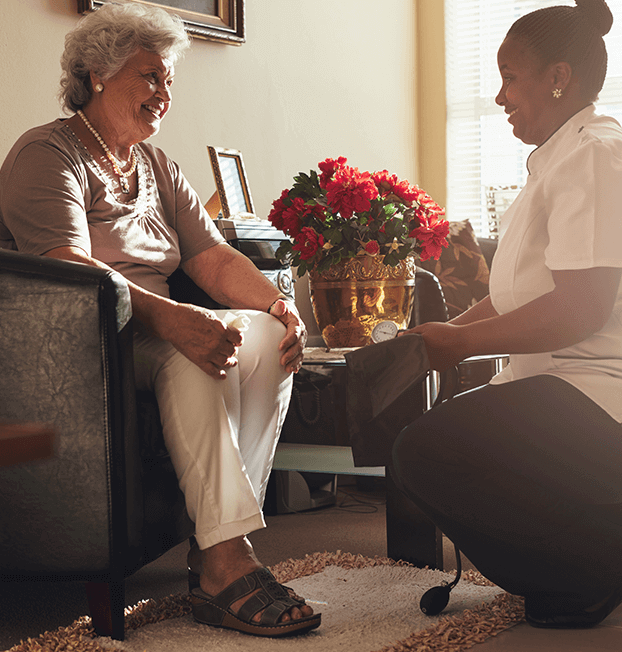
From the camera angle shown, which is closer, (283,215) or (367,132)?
(283,215)

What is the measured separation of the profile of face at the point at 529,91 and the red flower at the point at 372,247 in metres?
0.69

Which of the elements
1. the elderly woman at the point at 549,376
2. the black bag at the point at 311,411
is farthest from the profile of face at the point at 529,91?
the black bag at the point at 311,411

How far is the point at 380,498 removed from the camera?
2.75 metres

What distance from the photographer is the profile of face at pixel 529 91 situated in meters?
1.40

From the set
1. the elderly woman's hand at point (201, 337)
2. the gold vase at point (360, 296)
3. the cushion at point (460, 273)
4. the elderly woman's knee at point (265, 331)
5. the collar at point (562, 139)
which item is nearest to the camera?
the collar at point (562, 139)

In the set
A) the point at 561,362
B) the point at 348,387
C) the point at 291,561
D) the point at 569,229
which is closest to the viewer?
the point at 569,229

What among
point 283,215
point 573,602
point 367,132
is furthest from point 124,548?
point 367,132

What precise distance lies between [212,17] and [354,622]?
2269 millimetres

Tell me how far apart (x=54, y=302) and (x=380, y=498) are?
1.70 meters

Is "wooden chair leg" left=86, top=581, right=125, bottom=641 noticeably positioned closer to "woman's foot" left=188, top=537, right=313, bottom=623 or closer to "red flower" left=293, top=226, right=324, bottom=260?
"woman's foot" left=188, top=537, right=313, bottom=623

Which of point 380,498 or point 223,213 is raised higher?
point 223,213

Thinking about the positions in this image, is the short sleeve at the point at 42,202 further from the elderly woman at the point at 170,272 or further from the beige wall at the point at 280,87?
the beige wall at the point at 280,87

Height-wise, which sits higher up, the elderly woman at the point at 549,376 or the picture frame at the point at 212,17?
the picture frame at the point at 212,17

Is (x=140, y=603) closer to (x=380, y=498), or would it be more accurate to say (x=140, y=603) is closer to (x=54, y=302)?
(x=54, y=302)
